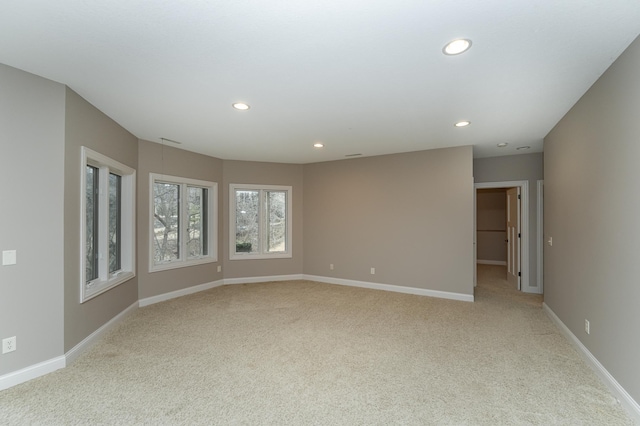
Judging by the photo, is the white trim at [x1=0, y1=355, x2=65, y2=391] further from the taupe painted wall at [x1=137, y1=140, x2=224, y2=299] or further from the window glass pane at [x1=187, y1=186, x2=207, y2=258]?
the window glass pane at [x1=187, y1=186, x2=207, y2=258]

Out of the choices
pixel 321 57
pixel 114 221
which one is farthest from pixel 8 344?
pixel 321 57

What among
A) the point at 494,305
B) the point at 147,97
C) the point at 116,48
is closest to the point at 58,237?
the point at 147,97

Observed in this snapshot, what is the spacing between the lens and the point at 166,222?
16.5ft

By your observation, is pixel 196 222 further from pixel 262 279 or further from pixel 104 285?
pixel 104 285

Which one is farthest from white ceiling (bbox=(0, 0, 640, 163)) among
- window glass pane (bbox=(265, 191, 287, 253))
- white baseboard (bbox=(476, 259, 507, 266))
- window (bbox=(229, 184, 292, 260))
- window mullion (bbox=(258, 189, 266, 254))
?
white baseboard (bbox=(476, 259, 507, 266))

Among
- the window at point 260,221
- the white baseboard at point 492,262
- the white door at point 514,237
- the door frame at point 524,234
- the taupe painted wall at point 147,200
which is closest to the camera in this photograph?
the taupe painted wall at point 147,200

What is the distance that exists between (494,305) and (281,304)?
3.23 meters

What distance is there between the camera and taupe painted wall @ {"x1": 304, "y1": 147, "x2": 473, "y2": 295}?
4.93 metres

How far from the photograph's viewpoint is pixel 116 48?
2092mm

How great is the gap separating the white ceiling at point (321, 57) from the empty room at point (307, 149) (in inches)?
0.7

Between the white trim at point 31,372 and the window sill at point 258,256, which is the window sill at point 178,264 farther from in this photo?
the white trim at point 31,372

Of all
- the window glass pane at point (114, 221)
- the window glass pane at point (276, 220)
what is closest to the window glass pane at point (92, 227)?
the window glass pane at point (114, 221)

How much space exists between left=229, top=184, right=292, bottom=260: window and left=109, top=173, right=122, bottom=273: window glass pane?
2011mm

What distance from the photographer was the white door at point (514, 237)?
5.62 m
